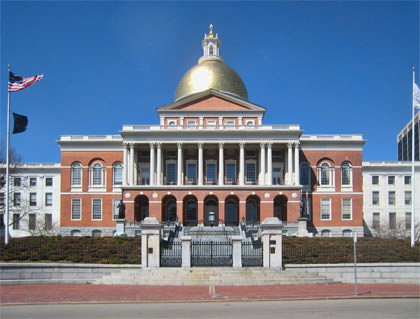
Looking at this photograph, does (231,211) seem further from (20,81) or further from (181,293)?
(181,293)

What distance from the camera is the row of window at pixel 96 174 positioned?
58.4 m

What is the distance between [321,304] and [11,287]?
48.3ft

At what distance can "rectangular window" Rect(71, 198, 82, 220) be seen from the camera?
5784cm

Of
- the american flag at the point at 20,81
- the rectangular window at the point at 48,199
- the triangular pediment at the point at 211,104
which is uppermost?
the triangular pediment at the point at 211,104

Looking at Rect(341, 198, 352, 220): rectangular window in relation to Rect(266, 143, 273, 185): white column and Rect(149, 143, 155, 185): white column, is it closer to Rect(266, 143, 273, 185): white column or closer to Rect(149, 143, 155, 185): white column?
Rect(266, 143, 273, 185): white column

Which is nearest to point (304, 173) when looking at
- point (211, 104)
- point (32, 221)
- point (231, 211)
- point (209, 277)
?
point (231, 211)

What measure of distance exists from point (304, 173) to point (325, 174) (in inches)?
103

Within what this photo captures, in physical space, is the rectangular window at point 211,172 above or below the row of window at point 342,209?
above

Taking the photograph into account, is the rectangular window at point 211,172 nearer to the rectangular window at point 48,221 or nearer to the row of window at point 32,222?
the rectangular window at point 48,221

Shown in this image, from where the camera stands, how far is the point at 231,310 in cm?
1647

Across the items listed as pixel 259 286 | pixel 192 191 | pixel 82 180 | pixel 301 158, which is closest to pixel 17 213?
pixel 82 180

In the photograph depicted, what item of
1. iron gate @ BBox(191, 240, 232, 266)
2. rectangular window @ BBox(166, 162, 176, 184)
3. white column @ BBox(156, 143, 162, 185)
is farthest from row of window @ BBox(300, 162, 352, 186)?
iron gate @ BBox(191, 240, 232, 266)

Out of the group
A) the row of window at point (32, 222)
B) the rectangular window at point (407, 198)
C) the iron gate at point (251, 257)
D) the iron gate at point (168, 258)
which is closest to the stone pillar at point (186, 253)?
the iron gate at point (168, 258)

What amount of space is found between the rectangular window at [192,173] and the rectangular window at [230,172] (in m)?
4.00
